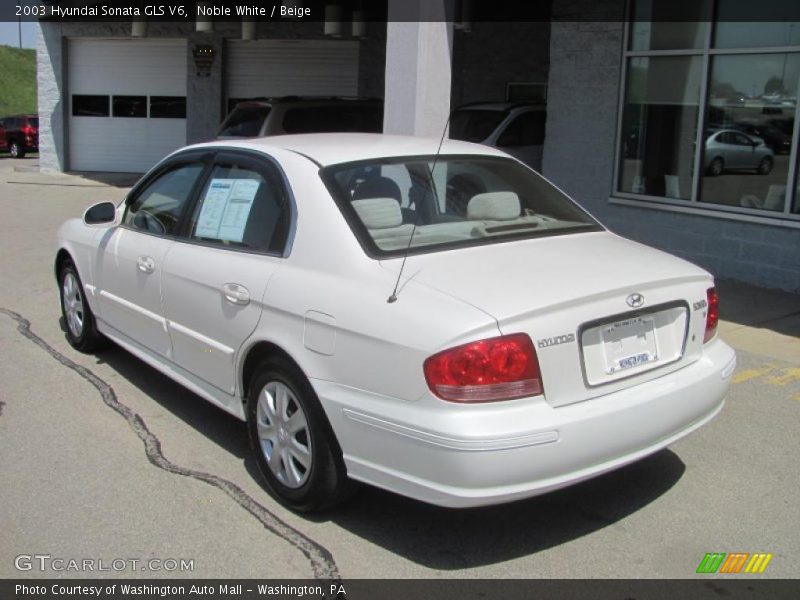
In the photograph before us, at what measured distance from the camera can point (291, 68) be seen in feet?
66.8

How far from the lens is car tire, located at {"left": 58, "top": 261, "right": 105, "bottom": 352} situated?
6.12 m

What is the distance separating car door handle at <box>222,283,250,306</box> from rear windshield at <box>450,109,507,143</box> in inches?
336

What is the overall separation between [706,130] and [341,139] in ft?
18.8

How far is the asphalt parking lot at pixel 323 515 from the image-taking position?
3.57 meters

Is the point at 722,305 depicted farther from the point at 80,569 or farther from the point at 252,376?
the point at 80,569

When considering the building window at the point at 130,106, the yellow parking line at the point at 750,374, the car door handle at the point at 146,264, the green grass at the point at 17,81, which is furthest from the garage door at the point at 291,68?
the green grass at the point at 17,81

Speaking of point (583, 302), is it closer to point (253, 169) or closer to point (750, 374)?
point (253, 169)

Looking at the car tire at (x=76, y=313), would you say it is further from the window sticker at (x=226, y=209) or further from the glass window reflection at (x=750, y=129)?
the glass window reflection at (x=750, y=129)

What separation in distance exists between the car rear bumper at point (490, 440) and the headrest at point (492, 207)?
3.83 feet

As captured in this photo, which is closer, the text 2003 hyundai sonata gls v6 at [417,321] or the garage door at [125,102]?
the text 2003 hyundai sonata gls v6 at [417,321]

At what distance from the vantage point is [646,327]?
3680 millimetres

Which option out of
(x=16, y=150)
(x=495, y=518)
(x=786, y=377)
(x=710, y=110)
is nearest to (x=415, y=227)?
(x=495, y=518)

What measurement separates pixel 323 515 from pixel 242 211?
5.16 feet

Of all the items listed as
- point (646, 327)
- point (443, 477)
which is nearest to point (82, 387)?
point (443, 477)
